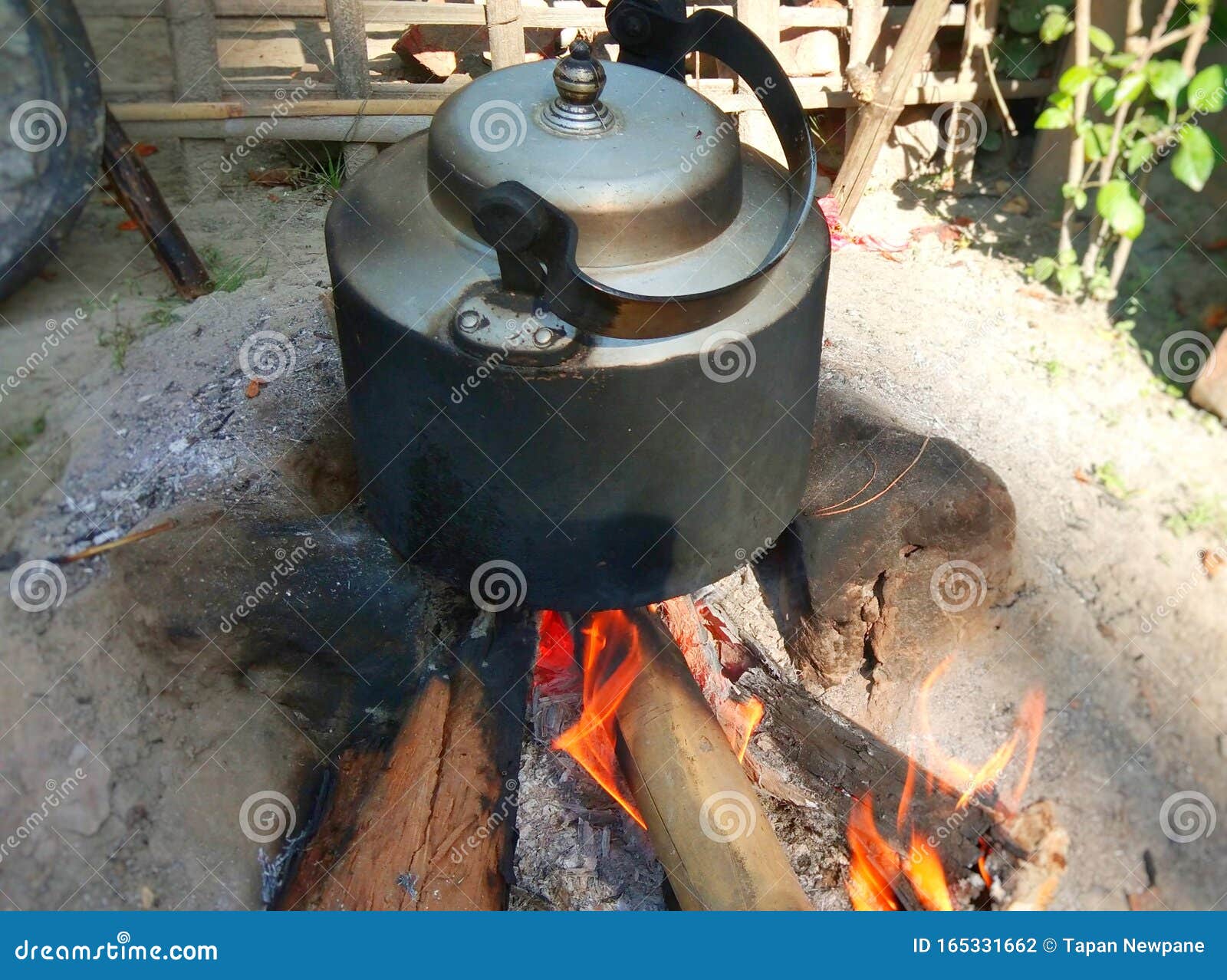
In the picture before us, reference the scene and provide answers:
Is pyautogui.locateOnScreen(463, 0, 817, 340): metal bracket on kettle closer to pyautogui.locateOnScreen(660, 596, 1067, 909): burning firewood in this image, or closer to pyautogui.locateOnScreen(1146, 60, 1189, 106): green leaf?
pyautogui.locateOnScreen(660, 596, 1067, 909): burning firewood

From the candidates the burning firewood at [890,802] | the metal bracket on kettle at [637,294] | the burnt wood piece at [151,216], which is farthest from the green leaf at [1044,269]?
the burnt wood piece at [151,216]

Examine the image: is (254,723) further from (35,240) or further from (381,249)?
(35,240)

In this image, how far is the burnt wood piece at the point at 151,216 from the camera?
12.9 feet

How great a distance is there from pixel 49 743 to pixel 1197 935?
2710 mm

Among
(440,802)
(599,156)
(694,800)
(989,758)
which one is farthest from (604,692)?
(599,156)

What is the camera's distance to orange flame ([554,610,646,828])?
8.77 feet

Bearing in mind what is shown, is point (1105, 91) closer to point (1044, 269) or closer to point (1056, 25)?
point (1056, 25)

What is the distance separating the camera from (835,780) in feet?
8.99

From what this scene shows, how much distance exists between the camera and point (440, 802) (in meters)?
2.43

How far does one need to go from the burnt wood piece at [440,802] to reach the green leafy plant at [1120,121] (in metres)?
2.97

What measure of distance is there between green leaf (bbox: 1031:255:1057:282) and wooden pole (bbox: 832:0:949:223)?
825 millimetres

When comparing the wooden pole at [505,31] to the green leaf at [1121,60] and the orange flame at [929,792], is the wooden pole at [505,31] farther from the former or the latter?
the orange flame at [929,792]

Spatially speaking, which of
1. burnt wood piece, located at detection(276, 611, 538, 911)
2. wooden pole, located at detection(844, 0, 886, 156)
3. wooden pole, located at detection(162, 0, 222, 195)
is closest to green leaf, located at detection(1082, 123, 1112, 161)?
wooden pole, located at detection(844, 0, 886, 156)

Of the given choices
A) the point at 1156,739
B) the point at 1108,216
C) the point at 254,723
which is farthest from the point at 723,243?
the point at 1108,216
